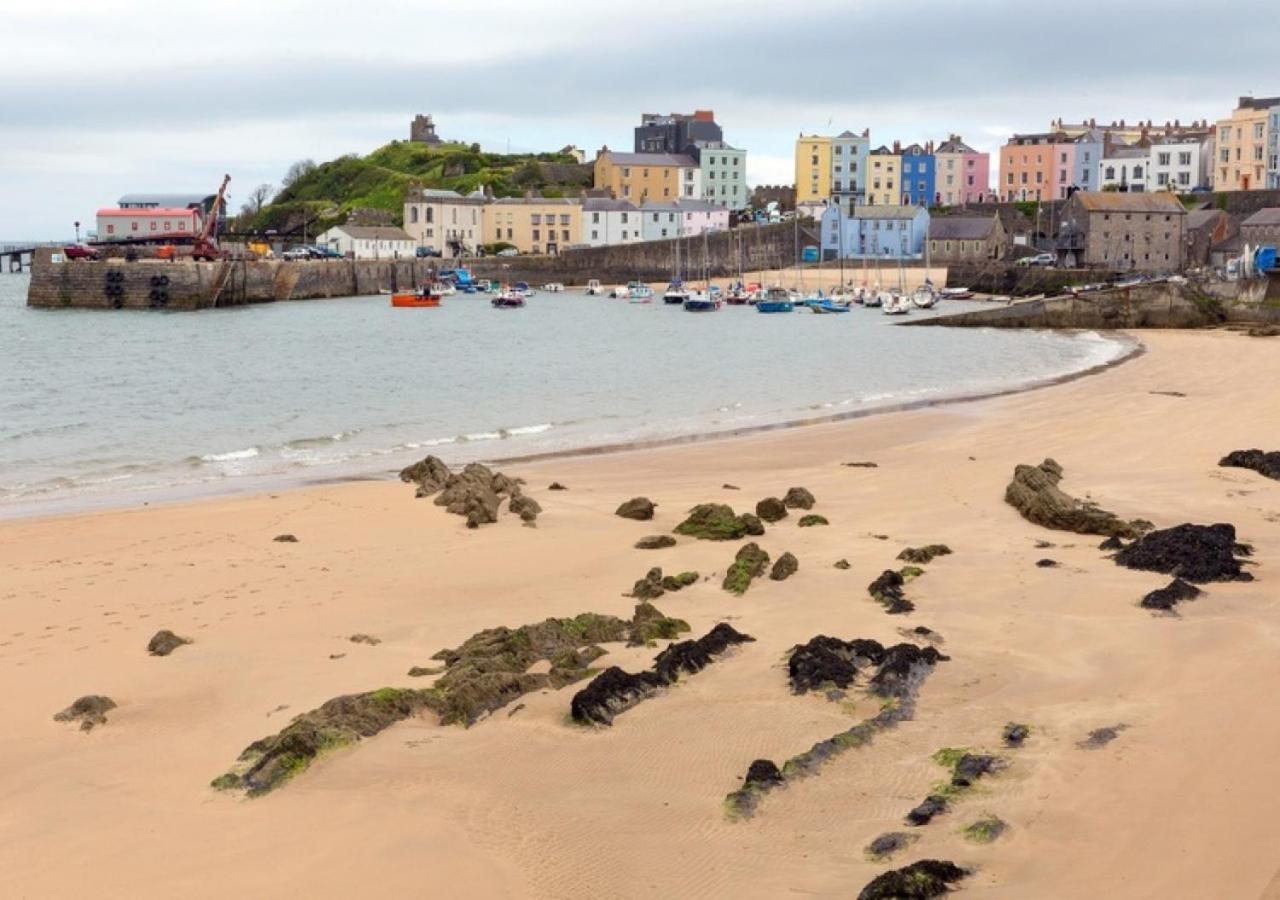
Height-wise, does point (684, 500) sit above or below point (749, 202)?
below

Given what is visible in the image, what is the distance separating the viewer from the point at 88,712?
28.1ft

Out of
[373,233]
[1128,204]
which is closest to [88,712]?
[1128,204]

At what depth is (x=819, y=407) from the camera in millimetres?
30156

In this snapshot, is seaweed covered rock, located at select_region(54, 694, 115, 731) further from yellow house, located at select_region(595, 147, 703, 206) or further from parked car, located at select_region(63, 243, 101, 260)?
yellow house, located at select_region(595, 147, 703, 206)

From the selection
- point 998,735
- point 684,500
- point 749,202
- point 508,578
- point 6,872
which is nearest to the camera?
point 6,872

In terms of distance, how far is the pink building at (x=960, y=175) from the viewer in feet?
390

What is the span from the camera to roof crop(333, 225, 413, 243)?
100562mm

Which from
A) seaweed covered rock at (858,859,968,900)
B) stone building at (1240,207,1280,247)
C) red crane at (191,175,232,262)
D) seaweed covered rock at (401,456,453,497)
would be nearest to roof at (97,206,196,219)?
red crane at (191,175,232,262)

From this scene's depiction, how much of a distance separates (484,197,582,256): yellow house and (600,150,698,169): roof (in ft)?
46.3

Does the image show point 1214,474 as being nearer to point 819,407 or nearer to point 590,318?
point 819,407

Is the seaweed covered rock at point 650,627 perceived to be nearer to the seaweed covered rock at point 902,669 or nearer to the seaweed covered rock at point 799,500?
the seaweed covered rock at point 902,669

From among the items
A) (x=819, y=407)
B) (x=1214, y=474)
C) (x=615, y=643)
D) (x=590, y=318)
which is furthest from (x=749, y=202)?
(x=615, y=643)

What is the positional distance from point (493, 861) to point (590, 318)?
64.2 m

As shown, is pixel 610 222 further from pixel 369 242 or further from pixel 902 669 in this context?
pixel 902 669
